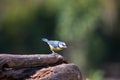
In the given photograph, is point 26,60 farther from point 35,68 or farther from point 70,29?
point 70,29

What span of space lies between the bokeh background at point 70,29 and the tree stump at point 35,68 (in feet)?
17.6

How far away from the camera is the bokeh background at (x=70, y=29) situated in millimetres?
8633

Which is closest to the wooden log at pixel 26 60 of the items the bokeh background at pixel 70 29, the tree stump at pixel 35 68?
the tree stump at pixel 35 68

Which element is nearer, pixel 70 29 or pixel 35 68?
pixel 35 68

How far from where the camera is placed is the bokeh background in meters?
8.63

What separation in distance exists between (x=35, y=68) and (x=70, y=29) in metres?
5.71

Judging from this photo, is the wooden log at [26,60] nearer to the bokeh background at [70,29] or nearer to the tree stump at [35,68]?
the tree stump at [35,68]

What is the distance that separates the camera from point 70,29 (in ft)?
28.3

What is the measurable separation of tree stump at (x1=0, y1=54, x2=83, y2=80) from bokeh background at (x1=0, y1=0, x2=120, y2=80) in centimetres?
536

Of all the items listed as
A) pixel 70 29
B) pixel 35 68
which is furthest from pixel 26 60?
pixel 70 29

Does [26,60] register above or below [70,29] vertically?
above

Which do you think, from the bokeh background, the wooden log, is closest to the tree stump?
the wooden log

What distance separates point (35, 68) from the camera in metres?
2.95

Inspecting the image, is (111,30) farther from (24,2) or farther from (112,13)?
(24,2)
